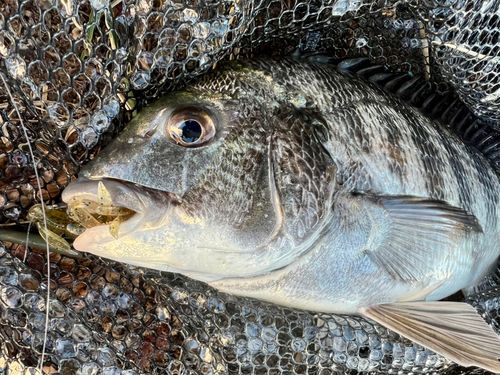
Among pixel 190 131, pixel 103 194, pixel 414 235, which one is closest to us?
pixel 103 194

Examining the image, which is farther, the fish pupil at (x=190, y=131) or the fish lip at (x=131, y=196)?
the fish pupil at (x=190, y=131)

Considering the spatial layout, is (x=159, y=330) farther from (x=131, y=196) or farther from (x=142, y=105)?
(x=142, y=105)

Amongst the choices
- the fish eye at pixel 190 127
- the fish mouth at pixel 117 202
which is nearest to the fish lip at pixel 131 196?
the fish mouth at pixel 117 202

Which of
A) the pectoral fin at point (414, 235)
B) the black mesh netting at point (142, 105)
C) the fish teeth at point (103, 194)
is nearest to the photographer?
the fish teeth at point (103, 194)

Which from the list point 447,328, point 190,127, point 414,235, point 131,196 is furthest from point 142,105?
point 447,328

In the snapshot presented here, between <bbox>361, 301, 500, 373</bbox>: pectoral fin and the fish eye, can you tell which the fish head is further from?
<bbox>361, 301, 500, 373</bbox>: pectoral fin

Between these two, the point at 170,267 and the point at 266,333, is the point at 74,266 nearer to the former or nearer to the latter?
the point at 170,267

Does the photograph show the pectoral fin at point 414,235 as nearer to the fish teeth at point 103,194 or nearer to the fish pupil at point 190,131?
the fish pupil at point 190,131
